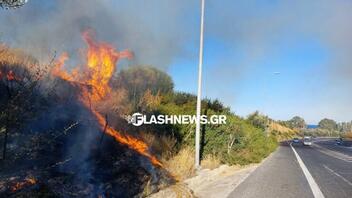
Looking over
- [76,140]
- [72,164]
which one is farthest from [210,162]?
[72,164]

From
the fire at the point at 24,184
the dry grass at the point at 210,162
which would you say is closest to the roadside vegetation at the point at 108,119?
the dry grass at the point at 210,162

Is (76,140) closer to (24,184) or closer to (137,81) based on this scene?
(24,184)

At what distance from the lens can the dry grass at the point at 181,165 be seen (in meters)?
12.7

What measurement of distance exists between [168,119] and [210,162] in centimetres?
278

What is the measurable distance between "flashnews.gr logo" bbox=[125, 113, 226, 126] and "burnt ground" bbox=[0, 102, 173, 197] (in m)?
3.14

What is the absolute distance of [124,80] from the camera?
17578 mm

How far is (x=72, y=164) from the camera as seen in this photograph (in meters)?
9.59

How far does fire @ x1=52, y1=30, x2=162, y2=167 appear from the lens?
40.4 feet

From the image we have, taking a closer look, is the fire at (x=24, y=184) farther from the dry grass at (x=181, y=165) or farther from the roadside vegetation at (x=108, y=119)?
the dry grass at (x=181, y=165)

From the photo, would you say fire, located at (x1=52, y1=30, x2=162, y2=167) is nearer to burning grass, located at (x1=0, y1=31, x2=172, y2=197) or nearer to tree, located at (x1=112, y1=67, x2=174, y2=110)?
burning grass, located at (x1=0, y1=31, x2=172, y2=197)

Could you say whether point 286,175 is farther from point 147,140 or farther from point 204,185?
point 147,140

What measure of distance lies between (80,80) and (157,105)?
6.85 meters

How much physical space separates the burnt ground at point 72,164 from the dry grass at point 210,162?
428 cm

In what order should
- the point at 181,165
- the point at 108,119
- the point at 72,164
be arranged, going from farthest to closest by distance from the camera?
the point at 181,165 < the point at 108,119 < the point at 72,164
